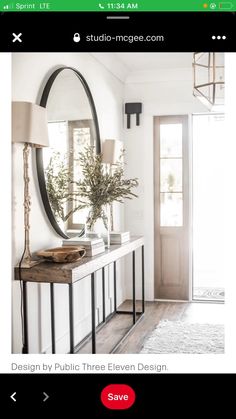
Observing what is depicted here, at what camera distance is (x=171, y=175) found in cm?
364

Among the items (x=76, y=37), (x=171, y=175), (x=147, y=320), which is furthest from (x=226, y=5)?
(x=171, y=175)

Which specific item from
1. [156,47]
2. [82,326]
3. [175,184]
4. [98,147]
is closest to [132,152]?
[175,184]

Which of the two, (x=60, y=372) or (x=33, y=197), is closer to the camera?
(x=60, y=372)

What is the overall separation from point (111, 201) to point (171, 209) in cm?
131

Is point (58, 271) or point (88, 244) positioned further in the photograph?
point (88, 244)

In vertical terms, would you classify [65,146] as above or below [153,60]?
below

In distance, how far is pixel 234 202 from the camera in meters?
0.51

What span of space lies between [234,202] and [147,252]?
10.6 feet

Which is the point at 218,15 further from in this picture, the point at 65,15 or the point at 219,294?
the point at 219,294

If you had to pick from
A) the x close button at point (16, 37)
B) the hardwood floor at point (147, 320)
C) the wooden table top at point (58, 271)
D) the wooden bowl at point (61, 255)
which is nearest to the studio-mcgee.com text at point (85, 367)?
the x close button at point (16, 37)

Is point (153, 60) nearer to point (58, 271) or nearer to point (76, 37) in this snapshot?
point (58, 271)
